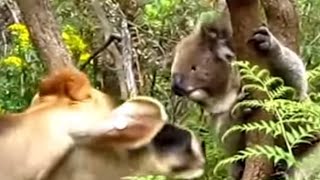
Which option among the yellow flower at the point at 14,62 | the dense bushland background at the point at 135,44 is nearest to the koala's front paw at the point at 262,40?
the dense bushland background at the point at 135,44

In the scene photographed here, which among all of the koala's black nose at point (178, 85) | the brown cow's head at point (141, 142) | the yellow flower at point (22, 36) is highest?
the brown cow's head at point (141, 142)

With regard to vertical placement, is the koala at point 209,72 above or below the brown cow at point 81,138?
below

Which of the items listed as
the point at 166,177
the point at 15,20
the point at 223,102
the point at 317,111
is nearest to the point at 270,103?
the point at 317,111

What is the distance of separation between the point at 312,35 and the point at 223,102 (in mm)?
964

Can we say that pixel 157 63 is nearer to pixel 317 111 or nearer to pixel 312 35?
pixel 312 35

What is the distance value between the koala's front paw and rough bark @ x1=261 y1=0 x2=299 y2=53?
4 centimetres

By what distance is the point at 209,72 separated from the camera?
3.85 metres

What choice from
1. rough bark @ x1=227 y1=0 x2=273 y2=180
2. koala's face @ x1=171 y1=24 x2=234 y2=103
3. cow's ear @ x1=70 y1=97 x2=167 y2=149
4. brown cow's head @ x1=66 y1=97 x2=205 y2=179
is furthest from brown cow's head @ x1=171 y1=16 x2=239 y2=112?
cow's ear @ x1=70 y1=97 x2=167 y2=149

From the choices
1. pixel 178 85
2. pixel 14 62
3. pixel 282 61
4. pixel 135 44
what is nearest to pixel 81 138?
pixel 282 61

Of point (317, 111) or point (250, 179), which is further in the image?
point (250, 179)

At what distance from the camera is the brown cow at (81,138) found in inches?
76.5

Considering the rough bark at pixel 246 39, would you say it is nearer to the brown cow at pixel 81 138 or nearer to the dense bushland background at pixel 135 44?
the brown cow at pixel 81 138

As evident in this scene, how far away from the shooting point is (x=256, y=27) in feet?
8.44

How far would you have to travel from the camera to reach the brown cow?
194cm
